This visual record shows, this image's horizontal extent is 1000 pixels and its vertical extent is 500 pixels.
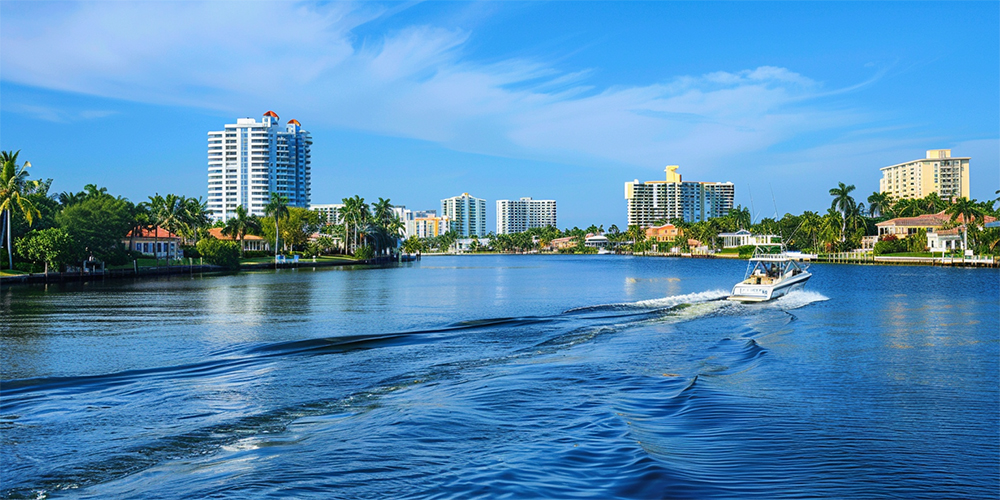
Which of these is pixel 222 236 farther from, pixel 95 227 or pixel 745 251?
pixel 745 251

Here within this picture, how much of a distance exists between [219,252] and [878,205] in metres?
169

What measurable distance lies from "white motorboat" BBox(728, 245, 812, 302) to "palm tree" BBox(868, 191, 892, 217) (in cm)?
15726

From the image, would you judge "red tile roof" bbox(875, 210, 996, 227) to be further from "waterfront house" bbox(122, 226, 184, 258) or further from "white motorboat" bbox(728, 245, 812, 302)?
"waterfront house" bbox(122, 226, 184, 258)

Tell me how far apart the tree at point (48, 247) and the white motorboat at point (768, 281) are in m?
61.1

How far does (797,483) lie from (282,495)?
6801 millimetres

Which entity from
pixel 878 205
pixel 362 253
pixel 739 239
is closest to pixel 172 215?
pixel 362 253

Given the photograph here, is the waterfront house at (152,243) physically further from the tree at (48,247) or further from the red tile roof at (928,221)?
the red tile roof at (928,221)

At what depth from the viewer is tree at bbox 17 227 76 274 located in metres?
62.3

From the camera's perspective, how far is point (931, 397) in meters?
13.9

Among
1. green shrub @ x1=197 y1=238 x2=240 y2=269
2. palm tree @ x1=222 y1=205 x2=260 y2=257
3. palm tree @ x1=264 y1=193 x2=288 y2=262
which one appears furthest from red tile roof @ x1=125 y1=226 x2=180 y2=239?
palm tree @ x1=264 y1=193 x2=288 y2=262

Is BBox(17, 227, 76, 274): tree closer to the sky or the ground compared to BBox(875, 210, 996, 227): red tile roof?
closer to the ground

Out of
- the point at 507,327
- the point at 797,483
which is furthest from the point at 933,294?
the point at 797,483

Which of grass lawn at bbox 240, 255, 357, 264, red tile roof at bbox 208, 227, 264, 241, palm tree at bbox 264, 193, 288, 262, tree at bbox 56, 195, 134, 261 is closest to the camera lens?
tree at bbox 56, 195, 134, 261

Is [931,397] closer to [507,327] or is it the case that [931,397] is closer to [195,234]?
[507,327]
